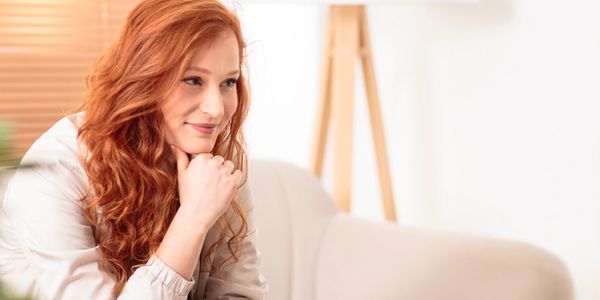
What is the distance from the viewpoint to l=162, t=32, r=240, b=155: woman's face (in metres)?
1.48

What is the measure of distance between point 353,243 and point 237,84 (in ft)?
2.20

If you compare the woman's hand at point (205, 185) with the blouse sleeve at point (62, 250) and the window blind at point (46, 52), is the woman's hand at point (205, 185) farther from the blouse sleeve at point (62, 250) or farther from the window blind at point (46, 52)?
the window blind at point (46, 52)

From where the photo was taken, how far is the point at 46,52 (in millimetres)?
3391

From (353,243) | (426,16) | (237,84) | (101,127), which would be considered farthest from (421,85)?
(101,127)

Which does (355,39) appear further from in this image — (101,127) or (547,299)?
(101,127)

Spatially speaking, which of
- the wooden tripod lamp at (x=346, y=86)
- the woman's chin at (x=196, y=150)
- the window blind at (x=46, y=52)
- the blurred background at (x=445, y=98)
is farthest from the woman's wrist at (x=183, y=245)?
the window blind at (x=46, y=52)

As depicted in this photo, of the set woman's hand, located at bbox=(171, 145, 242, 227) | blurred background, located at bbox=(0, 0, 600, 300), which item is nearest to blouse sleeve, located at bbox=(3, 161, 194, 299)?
woman's hand, located at bbox=(171, 145, 242, 227)

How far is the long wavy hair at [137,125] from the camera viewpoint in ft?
4.75

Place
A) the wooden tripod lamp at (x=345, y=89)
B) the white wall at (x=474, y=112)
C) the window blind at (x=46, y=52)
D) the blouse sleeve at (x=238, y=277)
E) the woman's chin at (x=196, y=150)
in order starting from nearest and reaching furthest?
the woman's chin at (x=196, y=150) < the blouse sleeve at (x=238, y=277) < the white wall at (x=474, y=112) < the wooden tripod lamp at (x=345, y=89) < the window blind at (x=46, y=52)

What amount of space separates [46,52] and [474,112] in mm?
1476

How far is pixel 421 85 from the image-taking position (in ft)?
11.1

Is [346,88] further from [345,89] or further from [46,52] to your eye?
[46,52]

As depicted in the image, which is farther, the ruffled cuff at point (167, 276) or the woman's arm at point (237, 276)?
the woman's arm at point (237, 276)

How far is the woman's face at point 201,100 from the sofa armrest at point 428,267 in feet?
2.44
